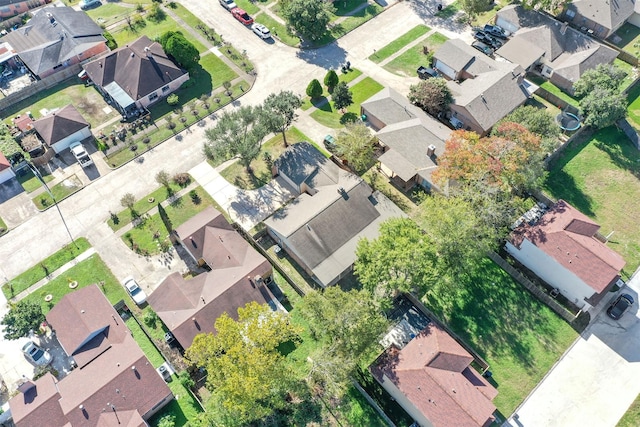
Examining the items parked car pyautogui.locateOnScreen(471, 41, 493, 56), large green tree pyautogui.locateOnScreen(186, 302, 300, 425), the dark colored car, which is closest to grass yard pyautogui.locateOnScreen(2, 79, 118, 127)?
large green tree pyautogui.locateOnScreen(186, 302, 300, 425)

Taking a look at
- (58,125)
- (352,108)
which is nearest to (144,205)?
(58,125)

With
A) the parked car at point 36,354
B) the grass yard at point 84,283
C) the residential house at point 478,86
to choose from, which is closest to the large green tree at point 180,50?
the grass yard at point 84,283

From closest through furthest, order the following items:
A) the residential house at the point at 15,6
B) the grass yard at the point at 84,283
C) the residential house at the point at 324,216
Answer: the residential house at the point at 324,216 → the grass yard at the point at 84,283 → the residential house at the point at 15,6

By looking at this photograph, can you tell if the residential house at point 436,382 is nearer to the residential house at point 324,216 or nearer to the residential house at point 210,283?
the residential house at point 324,216

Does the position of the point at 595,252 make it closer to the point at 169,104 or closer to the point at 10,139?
the point at 169,104

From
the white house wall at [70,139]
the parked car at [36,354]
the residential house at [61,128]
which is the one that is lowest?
the parked car at [36,354]

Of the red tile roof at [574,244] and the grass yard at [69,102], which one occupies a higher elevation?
the grass yard at [69,102]

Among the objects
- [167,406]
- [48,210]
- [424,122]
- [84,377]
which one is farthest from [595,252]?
[48,210]
